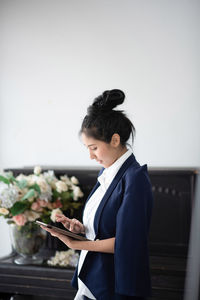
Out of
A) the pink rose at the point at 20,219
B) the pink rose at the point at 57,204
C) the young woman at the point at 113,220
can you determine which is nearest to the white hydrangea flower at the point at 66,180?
the pink rose at the point at 57,204

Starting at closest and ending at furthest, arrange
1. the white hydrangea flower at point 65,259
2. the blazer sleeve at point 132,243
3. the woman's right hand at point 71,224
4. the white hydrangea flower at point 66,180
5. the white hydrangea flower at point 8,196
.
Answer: the blazer sleeve at point 132,243, the woman's right hand at point 71,224, the white hydrangea flower at point 8,196, the white hydrangea flower at point 65,259, the white hydrangea flower at point 66,180

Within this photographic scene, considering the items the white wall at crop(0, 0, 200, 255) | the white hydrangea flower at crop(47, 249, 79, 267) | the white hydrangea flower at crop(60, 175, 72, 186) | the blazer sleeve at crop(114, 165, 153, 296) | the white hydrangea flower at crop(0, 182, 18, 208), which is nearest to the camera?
the blazer sleeve at crop(114, 165, 153, 296)

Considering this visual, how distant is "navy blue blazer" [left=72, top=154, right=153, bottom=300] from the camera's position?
1208 millimetres

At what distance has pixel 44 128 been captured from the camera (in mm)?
2551

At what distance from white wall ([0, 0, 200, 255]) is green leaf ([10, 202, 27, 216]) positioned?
63cm

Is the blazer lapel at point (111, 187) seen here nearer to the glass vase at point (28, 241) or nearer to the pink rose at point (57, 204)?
the pink rose at point (57, 204)

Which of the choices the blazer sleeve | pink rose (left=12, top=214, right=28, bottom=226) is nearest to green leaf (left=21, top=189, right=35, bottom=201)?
pink rose (left=12, top=214, right=28, bottom=226)

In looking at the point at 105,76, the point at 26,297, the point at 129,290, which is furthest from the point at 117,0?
the point at 26,297

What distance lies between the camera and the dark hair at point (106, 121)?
1.31m

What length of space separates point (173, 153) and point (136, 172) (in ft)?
3.34

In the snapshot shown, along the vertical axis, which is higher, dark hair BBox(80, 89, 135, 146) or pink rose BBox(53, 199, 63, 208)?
dark hair BBox(80, 89, 135, 146)

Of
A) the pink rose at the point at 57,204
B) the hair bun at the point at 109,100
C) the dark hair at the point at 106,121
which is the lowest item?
the pink rose at the point at 57,204

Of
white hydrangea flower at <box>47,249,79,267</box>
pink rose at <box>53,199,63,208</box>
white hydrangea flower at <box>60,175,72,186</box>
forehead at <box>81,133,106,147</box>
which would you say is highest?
forehead at <box>81,133,106,147</box>

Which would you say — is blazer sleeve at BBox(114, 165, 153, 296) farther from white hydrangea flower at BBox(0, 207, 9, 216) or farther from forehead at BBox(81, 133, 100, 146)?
white hydrangea flower at BBox(0, 207, 9, 216)
